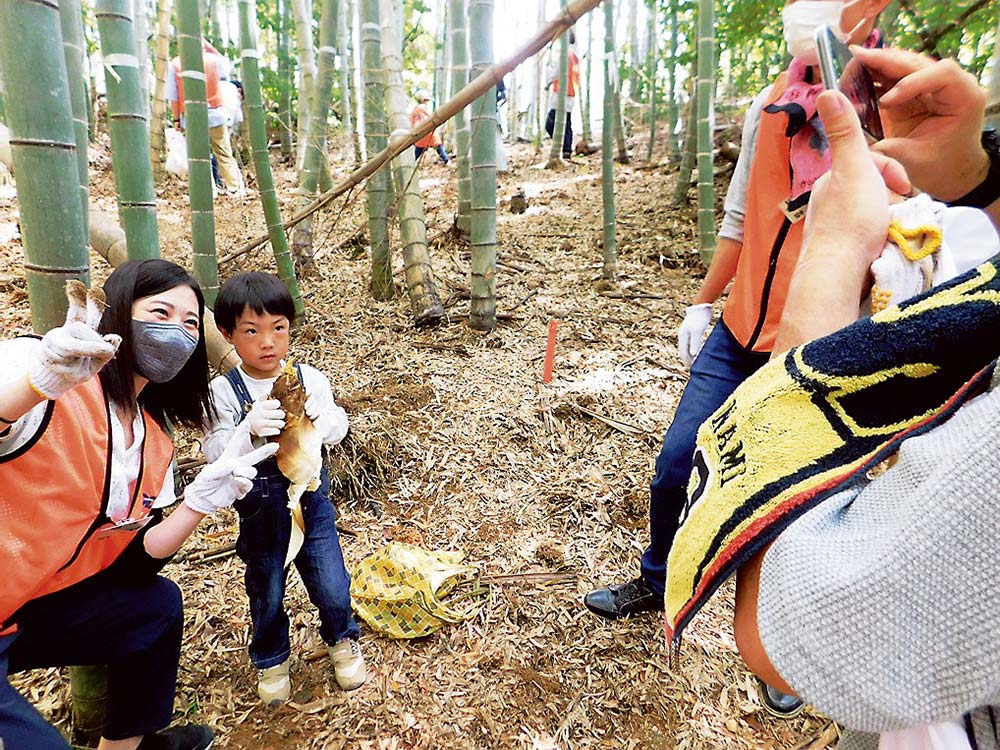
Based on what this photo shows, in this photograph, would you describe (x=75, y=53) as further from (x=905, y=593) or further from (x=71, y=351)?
(x=905, y=593)

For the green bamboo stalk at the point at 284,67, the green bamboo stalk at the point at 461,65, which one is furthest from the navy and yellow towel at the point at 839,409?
the green bamboo stalk at the point at 284,67

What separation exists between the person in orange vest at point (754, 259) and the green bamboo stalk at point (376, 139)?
9.36 feet

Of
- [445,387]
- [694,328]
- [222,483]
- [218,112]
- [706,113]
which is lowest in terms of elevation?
[445,387]

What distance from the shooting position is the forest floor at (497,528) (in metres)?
1.89

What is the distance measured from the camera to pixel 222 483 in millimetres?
1471

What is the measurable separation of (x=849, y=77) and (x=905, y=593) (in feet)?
2.54

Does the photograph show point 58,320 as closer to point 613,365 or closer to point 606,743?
point 606,743

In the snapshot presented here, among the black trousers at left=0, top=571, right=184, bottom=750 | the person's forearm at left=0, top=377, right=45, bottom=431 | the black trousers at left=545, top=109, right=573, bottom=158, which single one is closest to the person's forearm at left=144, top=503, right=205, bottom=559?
the black trousers at left=0, top=571, right=184, bottom=750

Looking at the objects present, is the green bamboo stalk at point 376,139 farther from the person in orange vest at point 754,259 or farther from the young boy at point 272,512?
the person in orange vest at point 754,259

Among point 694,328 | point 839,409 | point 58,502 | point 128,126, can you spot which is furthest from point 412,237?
point 839,409

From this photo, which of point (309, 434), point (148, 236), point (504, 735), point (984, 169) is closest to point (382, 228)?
point (148, 236)

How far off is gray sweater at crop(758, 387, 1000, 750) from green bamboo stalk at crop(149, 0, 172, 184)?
9.56 meters

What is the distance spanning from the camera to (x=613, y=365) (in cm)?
412

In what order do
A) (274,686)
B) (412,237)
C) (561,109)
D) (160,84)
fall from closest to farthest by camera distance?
1. (274,686)
2. (412,237)
3. (160,84)
4. (561,109)
